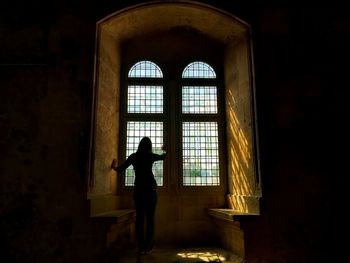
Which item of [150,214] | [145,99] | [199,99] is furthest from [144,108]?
[150,214]

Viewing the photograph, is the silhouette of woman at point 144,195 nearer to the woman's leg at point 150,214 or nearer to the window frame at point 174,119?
the woman's leg at point 150,214

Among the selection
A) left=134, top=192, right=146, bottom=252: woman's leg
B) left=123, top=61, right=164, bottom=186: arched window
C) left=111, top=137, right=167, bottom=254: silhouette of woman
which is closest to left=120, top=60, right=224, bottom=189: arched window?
left=123, top=61, right=164, bottom=186: arched window

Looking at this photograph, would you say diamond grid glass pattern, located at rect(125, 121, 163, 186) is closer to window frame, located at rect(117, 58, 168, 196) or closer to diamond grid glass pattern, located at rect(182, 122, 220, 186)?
window frame, located at rect(117, 58, 168, 196)

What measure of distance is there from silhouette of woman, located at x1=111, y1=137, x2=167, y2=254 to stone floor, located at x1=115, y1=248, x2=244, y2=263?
145 mm

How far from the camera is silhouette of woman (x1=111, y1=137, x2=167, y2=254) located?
3578mm

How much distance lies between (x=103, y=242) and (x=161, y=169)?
5.10 feet

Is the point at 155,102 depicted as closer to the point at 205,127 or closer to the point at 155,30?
the point at 205,127

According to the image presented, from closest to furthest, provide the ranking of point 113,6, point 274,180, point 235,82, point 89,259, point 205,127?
point 89,259
point 274,180
point 113,6
point 235,82
point 205,127

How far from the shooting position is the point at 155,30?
485 cm

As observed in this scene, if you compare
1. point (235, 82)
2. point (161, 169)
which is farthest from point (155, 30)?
point (161, 169)

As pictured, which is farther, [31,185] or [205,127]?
[205,127]

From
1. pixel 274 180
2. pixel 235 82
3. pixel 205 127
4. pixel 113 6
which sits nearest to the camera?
pixel 274 180

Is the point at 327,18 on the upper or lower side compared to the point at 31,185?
upper

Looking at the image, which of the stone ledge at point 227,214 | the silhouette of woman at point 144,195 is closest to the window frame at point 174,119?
the stone ledge at point 227,214
